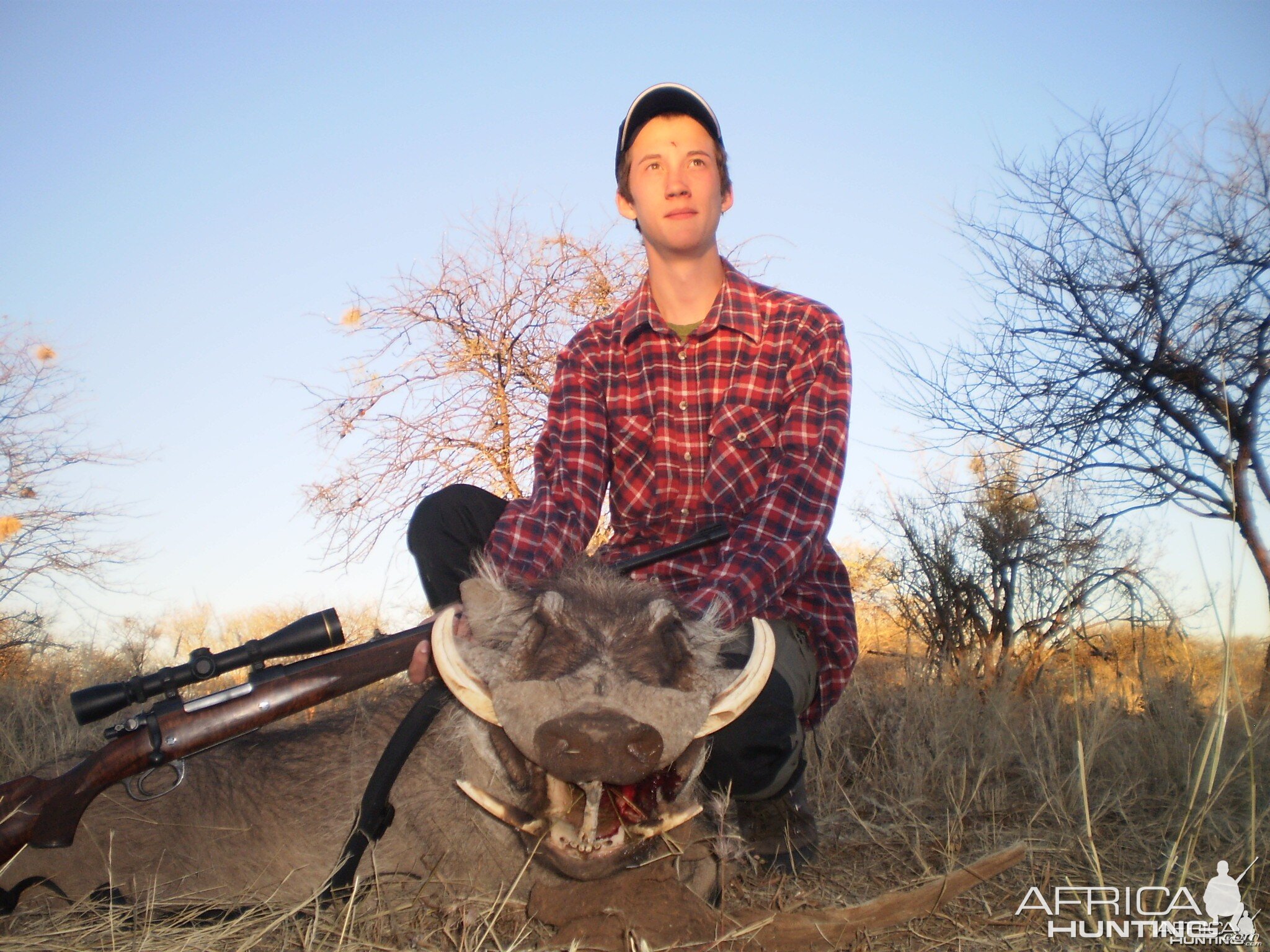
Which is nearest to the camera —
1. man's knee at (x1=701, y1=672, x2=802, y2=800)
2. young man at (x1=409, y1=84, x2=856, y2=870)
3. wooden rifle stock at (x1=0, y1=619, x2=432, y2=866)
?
wooden rifle stock at (x1=0, y1=619, x2=432, y2=866)

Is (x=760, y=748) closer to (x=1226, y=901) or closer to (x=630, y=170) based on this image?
(x=1226, y=901)

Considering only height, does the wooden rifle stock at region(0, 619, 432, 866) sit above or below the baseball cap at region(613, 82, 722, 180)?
below

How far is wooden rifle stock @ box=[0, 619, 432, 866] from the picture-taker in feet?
8.91

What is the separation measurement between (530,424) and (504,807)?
8612 millimetres

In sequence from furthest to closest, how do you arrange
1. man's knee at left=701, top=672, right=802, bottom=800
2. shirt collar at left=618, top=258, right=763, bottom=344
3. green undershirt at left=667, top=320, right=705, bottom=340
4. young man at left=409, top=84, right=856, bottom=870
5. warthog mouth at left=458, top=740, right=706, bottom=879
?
green undershirt at left=667, top=320, right=705, bottom=340
shirt collar at left=618, top=258, right=763, bottom=344
young man at left=409, top=84, right=856, bottom=870
man's knee at left=701, top=672, right=802, bottom=800
warthog mouth at left=458, top=740, right=706, bottom=879

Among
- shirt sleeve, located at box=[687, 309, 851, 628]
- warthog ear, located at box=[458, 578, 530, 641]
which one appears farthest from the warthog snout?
shirt sleeve, located at box=[687, 309, 851, 628]

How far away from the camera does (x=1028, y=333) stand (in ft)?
28.2

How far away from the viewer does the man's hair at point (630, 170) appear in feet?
12.7

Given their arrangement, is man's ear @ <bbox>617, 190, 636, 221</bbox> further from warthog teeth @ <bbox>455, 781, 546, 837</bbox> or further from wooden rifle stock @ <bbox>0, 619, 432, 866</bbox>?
warthog teeth @ <bbox>455, 781, 546, 837</bbox>

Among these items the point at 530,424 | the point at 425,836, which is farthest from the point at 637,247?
the point at 425,836

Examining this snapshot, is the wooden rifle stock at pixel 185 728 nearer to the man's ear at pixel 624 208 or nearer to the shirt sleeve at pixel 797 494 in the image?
the shirt sleeve at pixel 797 494

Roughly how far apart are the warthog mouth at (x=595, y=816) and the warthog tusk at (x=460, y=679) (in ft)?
0.66

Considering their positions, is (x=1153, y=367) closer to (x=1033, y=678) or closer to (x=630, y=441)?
(x=1033, y=678)

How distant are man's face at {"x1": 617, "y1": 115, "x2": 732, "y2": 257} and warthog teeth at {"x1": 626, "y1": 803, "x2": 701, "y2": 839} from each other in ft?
7.47
